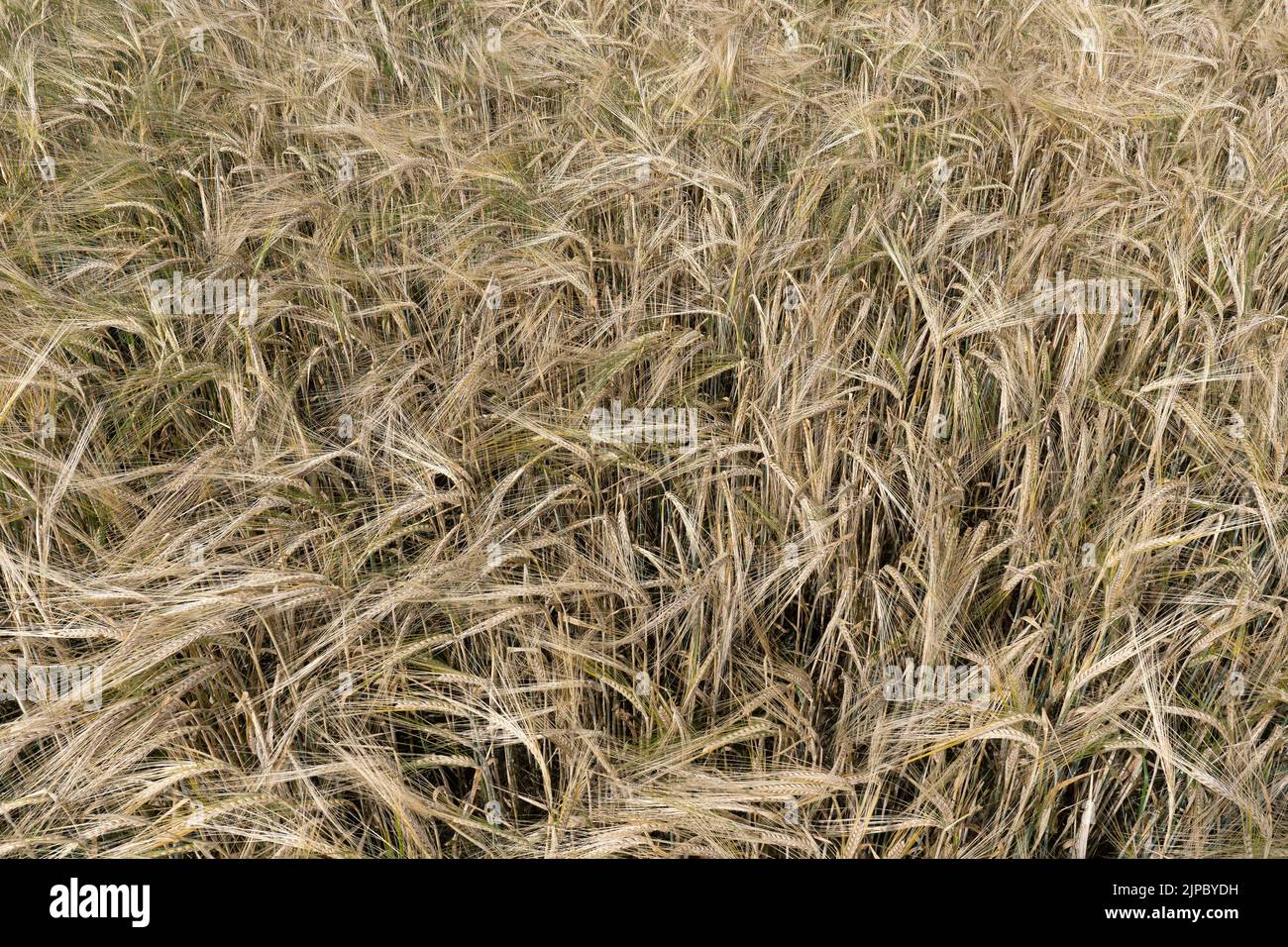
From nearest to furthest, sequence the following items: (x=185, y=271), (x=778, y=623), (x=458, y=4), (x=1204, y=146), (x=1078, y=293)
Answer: (x=778, y=623)
(x=1078, y=293)
(x=185, y=271)
(x=1204, y=146)
(x=458, y=4)

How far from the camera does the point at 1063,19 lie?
7.32ft

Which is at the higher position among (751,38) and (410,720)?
(751,38)

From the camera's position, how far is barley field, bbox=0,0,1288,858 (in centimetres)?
121

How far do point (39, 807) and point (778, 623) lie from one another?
38.3 inches

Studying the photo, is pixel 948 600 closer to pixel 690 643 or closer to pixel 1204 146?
pixel 690 643

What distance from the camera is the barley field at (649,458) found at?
1.21m

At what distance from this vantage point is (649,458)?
1.49m

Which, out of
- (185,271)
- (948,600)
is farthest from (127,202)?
(948,600)

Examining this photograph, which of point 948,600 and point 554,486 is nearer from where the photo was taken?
point 948,600

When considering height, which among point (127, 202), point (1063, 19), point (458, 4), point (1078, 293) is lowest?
point (1078, 293)

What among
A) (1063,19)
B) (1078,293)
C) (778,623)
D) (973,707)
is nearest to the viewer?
(973,707)

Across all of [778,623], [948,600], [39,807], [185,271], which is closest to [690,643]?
[778,623]

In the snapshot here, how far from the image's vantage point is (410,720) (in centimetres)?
126

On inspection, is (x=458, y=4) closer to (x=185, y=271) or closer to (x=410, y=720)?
(x=185, y=271)
